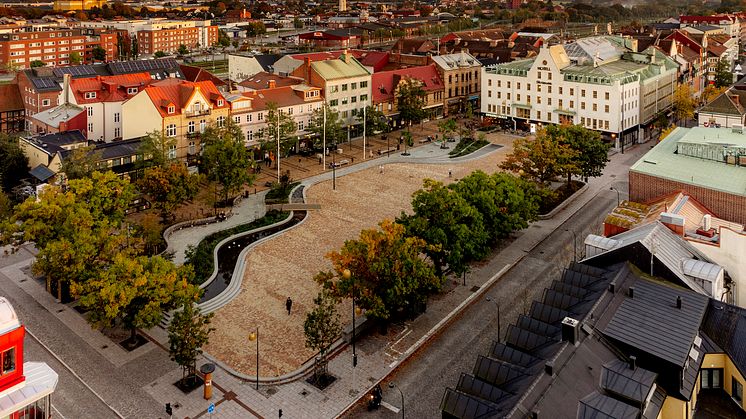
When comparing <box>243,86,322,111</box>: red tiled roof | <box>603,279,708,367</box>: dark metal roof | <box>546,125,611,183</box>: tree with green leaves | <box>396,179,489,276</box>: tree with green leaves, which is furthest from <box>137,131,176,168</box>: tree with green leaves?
<box>603,279,708,367</box>: dark metal roof

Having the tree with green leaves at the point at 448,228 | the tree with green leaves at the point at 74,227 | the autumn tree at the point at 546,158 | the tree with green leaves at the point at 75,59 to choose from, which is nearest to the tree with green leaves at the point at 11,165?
the tree with green leaves at the point at 74,227

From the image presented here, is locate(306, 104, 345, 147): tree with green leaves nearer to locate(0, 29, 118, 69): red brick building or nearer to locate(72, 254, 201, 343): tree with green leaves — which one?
locate(72, 254, 201, 343): tree with green leaves

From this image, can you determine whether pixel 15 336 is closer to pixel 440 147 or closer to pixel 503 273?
pixel 503 273

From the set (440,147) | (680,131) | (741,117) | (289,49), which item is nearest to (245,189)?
(440,147)

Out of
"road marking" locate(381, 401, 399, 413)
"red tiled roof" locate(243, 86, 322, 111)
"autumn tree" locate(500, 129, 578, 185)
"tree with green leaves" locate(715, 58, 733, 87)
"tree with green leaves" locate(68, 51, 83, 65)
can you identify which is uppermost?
"tree with green leaves" locate(68, 51, 83, 65)

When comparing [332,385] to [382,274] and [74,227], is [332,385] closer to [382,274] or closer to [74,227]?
[382,274]

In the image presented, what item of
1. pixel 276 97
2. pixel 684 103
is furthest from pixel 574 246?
pixel 684 103

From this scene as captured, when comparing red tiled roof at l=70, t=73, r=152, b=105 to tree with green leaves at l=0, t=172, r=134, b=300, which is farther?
red tiled roof at l=70, t=73, r=152, b=105
